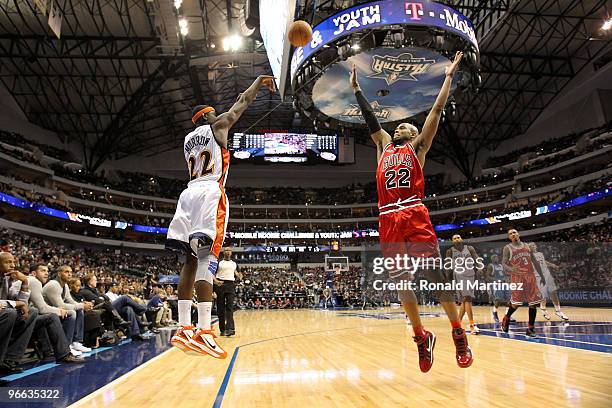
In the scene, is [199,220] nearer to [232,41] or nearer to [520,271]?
[520,271]

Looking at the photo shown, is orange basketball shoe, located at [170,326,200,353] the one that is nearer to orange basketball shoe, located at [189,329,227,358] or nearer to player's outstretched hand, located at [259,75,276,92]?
orange basketball shoe, located at [189,329,227,358]

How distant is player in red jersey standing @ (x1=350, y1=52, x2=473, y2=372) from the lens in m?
3.13

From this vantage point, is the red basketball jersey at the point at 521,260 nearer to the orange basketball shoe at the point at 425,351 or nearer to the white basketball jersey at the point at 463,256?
the white basketball jersey at the point at 463,256

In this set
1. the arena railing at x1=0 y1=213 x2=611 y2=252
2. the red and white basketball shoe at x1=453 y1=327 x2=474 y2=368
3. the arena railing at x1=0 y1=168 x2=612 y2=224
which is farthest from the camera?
the arena railing at x1=0 y1=168 x2=612 y2=224

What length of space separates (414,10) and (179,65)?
47.0 feet

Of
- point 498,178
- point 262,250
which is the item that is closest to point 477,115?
point 498,178

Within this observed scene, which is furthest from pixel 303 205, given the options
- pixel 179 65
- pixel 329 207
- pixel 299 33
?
pixel 299 33

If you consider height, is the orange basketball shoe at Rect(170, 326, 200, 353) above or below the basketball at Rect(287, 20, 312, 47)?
below

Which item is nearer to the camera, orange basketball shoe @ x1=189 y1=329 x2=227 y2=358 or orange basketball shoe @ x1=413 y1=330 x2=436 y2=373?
orange basketball shoe @ x1=189 y1=329 x2=227 y2=358

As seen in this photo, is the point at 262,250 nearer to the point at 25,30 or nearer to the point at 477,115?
the point at 477,115

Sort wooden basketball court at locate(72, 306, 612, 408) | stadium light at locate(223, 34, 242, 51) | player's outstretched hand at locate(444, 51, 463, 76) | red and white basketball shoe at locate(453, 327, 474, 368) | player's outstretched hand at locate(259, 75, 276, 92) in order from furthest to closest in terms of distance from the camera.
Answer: stadium light at locate(223, 34, 242, 51), player's outstretched hand at locate(259, 75, 276, 92), player's outstretched hand at locate(444, 51, 463, 76), red and white basketball shoe at locate(453, 327, 474, 368), wooden basketball court at locate(72, 306, 612, 408)

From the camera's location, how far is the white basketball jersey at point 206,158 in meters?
3.29

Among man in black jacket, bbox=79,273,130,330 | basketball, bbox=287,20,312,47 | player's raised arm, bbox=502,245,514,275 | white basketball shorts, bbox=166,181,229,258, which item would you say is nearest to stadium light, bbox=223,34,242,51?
basketball, bbox=287,20,312,47

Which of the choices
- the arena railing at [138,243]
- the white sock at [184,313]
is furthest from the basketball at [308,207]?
the arena railing at [138,243]
